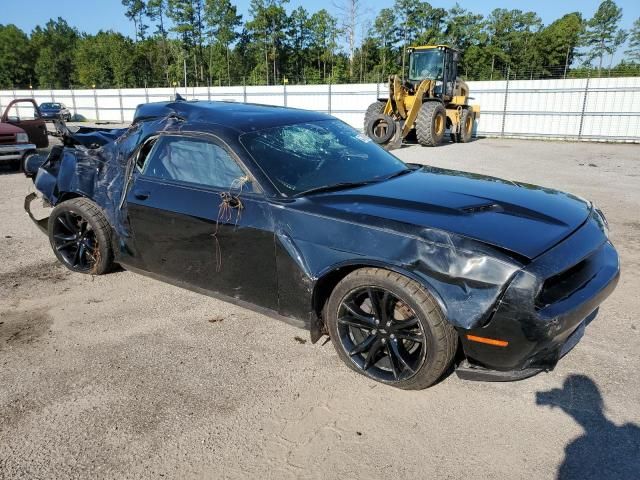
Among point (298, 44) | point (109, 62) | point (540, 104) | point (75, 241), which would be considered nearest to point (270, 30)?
point (298, 44)

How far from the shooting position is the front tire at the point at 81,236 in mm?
4332

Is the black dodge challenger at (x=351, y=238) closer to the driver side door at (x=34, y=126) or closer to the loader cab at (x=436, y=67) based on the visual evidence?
the driver side door at (x=34, y=126)

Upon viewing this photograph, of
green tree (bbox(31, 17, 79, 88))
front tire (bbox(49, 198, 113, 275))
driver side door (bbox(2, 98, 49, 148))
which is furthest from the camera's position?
green tree (bbox(31, 17, 79, 88))

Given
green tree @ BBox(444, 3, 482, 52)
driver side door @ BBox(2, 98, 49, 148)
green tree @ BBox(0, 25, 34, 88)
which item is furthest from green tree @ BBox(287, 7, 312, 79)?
driver side door @ BBox(2, 98, 49, 148)

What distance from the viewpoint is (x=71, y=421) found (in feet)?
8.65

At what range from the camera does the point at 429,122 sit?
15.5 m

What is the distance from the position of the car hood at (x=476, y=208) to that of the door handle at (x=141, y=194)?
1494 millimetres

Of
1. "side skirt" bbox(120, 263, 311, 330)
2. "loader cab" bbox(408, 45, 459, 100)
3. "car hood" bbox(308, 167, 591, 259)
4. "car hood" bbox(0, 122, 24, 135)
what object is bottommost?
"side skirt" bbox(120, 263, 311, 330)

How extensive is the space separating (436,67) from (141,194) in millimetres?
15290

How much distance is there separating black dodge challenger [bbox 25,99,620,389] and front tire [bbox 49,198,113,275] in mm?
29

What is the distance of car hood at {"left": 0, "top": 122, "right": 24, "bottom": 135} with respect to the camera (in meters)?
11.5

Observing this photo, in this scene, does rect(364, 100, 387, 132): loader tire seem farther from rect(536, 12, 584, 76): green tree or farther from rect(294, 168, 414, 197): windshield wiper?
rect(536, 12, 584, 76): green tree

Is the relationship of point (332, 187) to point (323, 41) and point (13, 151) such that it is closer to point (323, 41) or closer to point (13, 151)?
point (13, 151)

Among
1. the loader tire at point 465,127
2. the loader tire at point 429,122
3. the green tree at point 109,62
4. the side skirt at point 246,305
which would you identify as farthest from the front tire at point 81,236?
the green tree at point 109,62
